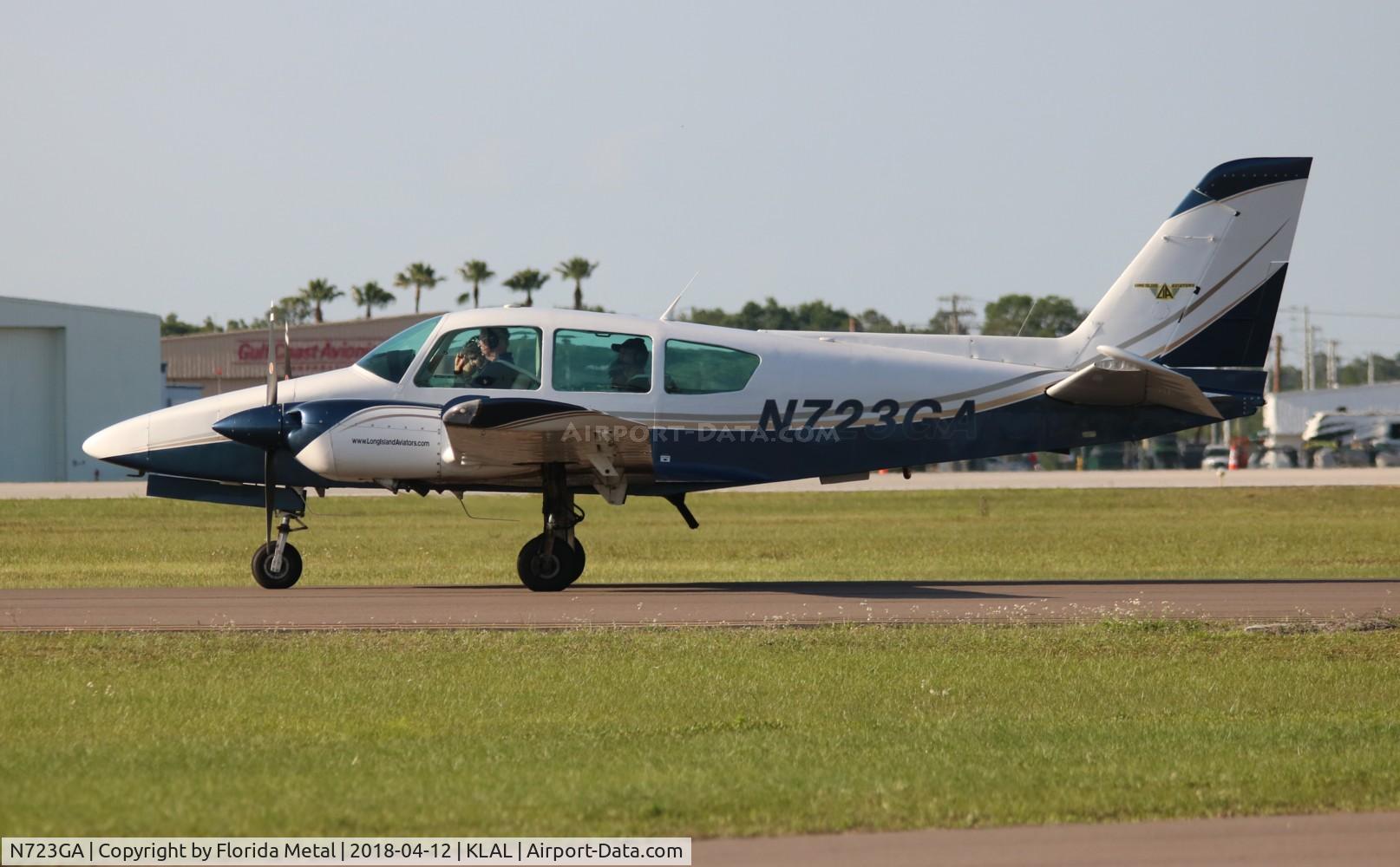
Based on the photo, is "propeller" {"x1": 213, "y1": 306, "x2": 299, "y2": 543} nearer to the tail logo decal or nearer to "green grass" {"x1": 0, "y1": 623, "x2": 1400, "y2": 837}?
"green grass" {"x1": 0, "y1": 623, "x2": 1400, "y2": 837}

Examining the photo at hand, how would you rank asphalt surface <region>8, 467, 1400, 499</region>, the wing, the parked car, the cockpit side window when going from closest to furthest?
the wing → the cockpit side window → asphalt surface <region>8, 467, 1400, 499</region> → the parked car

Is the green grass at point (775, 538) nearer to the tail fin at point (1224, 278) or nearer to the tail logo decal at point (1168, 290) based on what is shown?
the tail fin at point (1224, 278)

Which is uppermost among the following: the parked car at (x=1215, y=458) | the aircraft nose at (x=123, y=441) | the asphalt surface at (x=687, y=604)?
the aircraft nose at (x=123, y=441)

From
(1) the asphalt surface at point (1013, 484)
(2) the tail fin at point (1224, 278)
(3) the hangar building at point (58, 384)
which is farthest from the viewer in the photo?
(3) the hangar building at point (58, 384)

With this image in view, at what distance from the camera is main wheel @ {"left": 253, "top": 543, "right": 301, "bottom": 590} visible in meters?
16.5

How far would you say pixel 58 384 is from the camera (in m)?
61.4

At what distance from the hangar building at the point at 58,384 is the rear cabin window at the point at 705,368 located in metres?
48.5

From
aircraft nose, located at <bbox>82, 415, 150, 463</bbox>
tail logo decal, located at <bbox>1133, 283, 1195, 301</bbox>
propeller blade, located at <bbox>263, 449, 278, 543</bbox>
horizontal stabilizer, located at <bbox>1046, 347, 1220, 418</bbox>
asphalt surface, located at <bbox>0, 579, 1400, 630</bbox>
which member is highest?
tail logo decal, located at <bbox>1133, 283, 1195, 301</bbox>

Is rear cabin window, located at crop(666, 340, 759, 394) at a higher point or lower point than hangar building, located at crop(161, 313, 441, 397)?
lower

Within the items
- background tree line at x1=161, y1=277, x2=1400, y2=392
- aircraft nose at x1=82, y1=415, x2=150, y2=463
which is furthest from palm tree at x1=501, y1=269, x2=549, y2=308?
aircraft nose at x1=82, y1=415, x2=150, y2=463

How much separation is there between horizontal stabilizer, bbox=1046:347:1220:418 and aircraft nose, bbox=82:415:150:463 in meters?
10.0

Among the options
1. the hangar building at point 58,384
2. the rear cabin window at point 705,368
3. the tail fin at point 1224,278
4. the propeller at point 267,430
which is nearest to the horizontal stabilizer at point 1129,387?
the tail fin at point 1224,278

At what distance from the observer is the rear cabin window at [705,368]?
1652 centimetres

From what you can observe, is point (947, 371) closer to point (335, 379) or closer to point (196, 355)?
point (335, 379)
